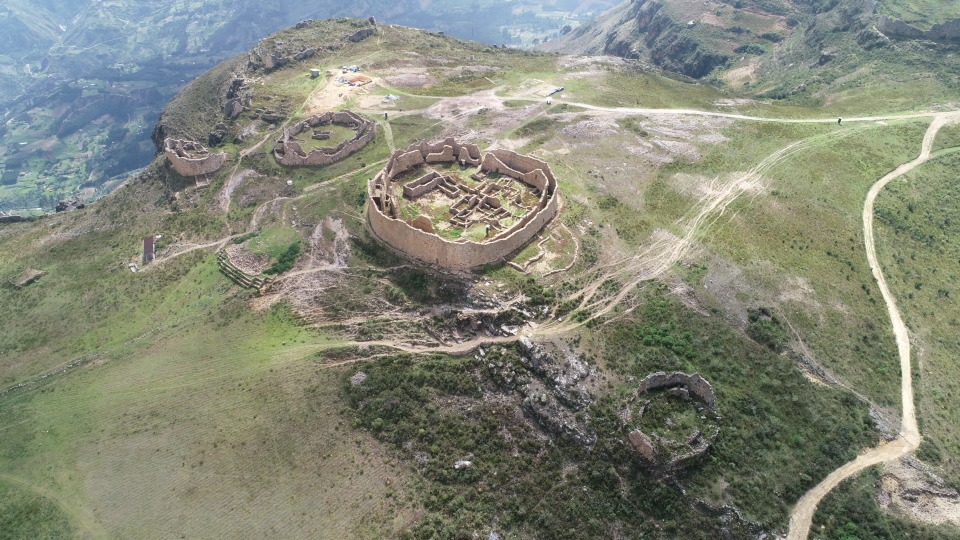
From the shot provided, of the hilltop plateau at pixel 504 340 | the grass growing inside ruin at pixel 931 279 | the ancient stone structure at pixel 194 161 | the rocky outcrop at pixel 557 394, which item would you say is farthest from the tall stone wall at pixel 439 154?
the grass growing inside ruin at pixel 931 279

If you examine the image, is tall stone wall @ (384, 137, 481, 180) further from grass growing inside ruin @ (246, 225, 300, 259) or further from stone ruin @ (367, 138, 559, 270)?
grass growing inside ruin @ (246, 225, 300, 259)

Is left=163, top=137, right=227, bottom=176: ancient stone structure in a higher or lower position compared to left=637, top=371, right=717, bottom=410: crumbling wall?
lower

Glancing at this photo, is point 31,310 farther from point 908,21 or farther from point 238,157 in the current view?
point 908,21

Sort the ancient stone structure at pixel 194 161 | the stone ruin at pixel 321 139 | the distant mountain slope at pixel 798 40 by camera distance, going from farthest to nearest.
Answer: the distant mountain slope at pixel 798 40 < the stone ruin at pixel 321 139 < the ancient stone structure at pixel 194 161

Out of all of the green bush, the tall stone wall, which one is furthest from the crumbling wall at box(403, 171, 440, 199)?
the green bush

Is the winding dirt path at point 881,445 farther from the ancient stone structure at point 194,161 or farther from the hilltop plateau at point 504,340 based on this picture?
the ancient stone structure at point 194,161

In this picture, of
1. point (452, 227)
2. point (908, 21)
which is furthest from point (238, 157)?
point (908, 21)
